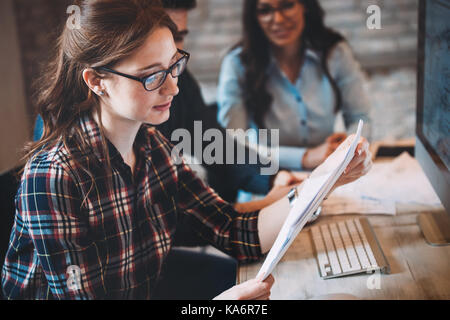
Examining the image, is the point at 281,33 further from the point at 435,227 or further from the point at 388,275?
the point at 388,275

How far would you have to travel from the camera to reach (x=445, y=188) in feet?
3.12

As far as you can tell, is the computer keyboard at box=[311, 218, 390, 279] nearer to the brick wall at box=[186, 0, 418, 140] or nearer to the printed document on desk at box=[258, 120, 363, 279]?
the printed document on desk at box=[258, 120, 363, 279]

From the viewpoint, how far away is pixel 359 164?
35.7 inches

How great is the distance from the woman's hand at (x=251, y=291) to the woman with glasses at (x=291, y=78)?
0.91m

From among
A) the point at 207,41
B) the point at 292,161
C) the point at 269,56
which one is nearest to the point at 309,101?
the point at 269,56

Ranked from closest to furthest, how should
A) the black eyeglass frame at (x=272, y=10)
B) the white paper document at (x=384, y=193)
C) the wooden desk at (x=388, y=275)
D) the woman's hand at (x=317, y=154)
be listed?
the wooden desk at (x=388, y=275), the white paper document at (x=384, y=193), the woman's hand at (x=317, y=154), the black eyeglass frame at (x=272, y=10)

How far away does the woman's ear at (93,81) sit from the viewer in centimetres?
81

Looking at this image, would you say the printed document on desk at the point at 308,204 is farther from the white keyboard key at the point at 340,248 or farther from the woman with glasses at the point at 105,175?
the white keyboard key at the point at 340,248

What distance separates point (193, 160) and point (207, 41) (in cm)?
157

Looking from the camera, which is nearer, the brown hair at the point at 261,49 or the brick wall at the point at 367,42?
the brown hair at the point at 261,49

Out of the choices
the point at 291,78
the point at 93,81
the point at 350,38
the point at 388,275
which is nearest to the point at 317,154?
the point at 291,78

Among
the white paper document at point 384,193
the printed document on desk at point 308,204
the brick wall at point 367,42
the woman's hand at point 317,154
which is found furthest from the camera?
the brick wall at point 367,42

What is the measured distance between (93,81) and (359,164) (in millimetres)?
512

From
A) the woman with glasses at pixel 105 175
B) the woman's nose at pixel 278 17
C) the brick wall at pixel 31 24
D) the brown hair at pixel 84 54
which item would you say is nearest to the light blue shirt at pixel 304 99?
the woman's nose at pixel 278 17
